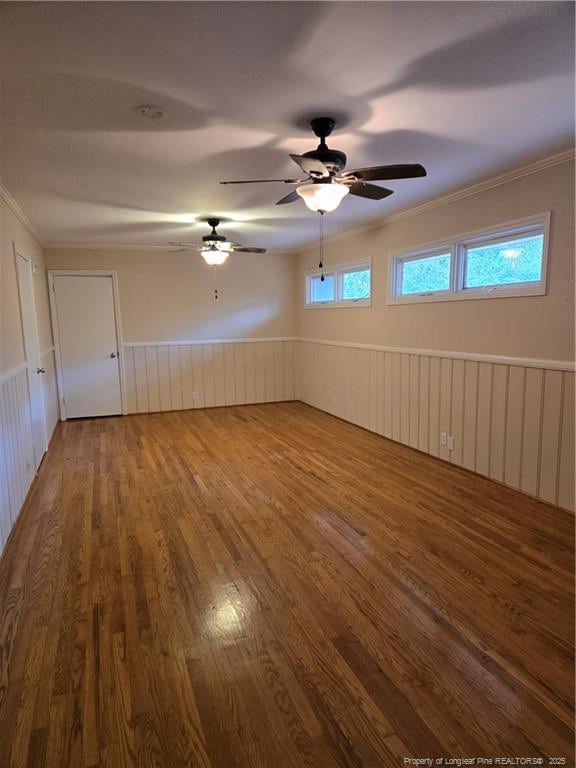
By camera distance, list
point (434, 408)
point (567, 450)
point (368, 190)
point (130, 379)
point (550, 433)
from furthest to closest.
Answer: point (130, 379) → point (434, 408) → point (550, 433) → point (567, 450) → point (368, 190)

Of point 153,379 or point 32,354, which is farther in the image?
point 153,379

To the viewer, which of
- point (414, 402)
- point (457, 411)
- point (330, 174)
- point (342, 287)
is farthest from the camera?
point (342, 287)

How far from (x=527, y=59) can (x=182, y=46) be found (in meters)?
1.39

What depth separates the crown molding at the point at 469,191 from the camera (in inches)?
117

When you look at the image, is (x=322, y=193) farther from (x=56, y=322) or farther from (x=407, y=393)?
(x=56, y=322)

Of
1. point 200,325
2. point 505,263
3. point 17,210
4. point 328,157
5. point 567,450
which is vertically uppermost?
point 17,210

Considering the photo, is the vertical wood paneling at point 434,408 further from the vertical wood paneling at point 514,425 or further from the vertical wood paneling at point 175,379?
the vertical wood paneling at point 175,379

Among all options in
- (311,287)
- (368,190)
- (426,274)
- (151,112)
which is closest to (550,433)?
(426,274)

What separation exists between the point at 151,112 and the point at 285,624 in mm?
2557

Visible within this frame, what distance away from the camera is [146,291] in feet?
21.2

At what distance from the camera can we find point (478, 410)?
376cm

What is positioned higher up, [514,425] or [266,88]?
[266,88]

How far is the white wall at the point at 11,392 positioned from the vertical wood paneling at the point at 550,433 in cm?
371

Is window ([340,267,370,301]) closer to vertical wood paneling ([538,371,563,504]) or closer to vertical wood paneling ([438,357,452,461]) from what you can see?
vertical wood paneling ([438,357,452,461])
